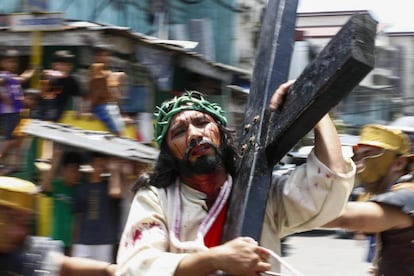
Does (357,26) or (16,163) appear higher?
(357,26)

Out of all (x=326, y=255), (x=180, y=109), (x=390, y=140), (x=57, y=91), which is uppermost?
(x=180, y=109)

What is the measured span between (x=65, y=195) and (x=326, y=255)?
232 inches

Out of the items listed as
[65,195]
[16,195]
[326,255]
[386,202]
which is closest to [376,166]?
[386,202]

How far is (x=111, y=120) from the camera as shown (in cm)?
734

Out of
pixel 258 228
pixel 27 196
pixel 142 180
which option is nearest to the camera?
pixel 258 228

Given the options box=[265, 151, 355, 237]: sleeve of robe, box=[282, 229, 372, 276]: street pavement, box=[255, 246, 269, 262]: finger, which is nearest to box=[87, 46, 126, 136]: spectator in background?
box=[282, 229, 372, 276]: street pavement

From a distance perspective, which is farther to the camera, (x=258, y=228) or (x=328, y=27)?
(x=328, y=27)

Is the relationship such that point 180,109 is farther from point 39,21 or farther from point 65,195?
point 39,21

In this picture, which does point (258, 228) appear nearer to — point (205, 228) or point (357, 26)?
point (205, 228)

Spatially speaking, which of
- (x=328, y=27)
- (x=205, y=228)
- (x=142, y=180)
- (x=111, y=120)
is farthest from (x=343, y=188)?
(x=328, y=27)

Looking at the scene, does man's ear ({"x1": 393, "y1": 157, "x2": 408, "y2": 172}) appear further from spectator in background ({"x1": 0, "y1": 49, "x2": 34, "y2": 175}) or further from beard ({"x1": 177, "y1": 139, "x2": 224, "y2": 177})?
spectator in background ({"x1": 0, "y1": 49, "x2": 34, "y2": 175})

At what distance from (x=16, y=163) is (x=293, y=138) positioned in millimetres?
5756

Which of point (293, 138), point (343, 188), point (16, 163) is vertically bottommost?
point (16, 163)

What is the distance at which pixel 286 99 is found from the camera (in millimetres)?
2541
